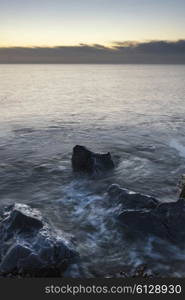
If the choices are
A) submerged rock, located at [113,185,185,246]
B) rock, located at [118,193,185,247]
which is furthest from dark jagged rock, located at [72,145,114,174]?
rock, located at [118,193,185,247]

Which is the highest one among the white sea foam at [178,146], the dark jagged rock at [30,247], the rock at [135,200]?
the white sea foam at [178,146]

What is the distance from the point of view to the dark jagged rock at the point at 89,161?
73.4 ft

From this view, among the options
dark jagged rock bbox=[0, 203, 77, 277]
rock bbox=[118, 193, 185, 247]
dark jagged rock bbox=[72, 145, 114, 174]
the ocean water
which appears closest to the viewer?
dark jagged rock bbox=[0, 203, 77, 277]

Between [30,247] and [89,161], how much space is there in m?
10.4

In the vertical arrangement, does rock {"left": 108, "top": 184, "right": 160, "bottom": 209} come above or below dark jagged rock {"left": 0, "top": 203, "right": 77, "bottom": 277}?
above

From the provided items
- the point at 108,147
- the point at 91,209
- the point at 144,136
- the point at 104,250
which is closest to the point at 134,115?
the point at 144,136

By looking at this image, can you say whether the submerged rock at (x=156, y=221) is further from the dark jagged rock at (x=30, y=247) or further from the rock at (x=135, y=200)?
the dark jagged rock at (x=30, y=247)

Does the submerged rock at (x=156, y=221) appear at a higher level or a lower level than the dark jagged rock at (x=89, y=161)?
lower

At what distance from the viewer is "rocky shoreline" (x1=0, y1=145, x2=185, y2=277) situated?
12172 mm

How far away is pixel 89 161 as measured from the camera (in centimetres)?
2236

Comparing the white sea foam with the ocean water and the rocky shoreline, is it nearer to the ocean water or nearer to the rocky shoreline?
the ocean water

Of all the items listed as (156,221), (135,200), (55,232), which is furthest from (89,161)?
(55,232)

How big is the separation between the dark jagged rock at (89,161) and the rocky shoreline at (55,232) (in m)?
3.72

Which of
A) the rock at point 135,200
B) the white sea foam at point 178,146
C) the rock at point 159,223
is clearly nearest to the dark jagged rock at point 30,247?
the rock at point 159,223
